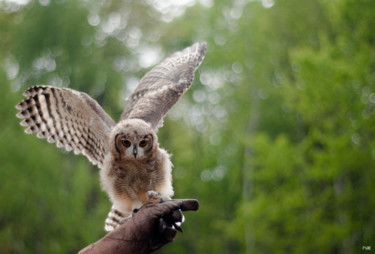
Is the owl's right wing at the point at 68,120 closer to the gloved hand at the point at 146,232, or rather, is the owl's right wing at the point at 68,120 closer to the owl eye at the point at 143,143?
the owl eye at the point at 143,143

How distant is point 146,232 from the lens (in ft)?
8.70

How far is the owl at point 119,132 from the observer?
357cm

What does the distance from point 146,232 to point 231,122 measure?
12.6 meters

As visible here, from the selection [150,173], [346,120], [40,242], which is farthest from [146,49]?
[150,173]

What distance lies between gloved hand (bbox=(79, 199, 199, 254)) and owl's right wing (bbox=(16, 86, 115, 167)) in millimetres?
1589

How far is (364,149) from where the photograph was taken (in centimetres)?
1009

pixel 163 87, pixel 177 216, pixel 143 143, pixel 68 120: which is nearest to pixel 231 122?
pixel 163 87

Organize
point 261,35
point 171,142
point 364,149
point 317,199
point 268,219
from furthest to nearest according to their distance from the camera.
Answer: point 171,142 < point 261,35 < point 268,219 < point 317,199 < point 364,149

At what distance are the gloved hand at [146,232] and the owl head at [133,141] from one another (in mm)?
850

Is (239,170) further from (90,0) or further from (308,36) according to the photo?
(90,0)

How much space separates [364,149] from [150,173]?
7680mm

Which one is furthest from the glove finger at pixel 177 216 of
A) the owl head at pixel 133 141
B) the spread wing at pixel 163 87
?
the spread wing at pixel 163 87

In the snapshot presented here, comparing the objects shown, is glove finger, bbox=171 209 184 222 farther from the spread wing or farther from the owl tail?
the spread wing

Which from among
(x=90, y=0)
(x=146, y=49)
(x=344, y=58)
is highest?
(x=90, y=0)
